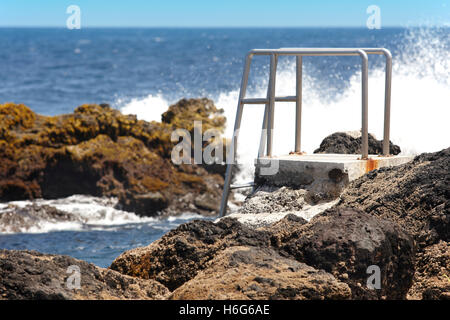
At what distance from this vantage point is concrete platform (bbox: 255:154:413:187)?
14.8 feet

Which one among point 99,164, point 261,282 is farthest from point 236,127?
point 99,164

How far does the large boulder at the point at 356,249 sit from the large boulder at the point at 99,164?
7.15 meters

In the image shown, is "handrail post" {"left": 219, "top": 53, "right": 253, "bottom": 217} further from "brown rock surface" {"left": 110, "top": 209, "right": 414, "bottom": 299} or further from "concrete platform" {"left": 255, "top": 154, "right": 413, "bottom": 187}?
"brown rock surface" {"left": 110, "top": 209, "right": 414, "bottom": 299}

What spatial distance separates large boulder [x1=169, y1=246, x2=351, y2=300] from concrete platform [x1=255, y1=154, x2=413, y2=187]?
1.49 meters

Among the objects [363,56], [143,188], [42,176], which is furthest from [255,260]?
[42,176]

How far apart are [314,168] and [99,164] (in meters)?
6.51

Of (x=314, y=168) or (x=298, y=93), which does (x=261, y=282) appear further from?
(x=298, y=93)

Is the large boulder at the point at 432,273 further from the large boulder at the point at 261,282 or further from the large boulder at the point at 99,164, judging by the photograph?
the large boulder at the point at 99,164

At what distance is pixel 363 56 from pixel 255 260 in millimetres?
1901

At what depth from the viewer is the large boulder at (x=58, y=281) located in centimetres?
281

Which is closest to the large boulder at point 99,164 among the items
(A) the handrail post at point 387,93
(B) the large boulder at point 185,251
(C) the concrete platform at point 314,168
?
(C) the concrete platform at point 314,168

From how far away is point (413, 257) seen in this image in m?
3.41

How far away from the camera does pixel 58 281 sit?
2912 millimetres

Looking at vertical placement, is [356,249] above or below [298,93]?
below
